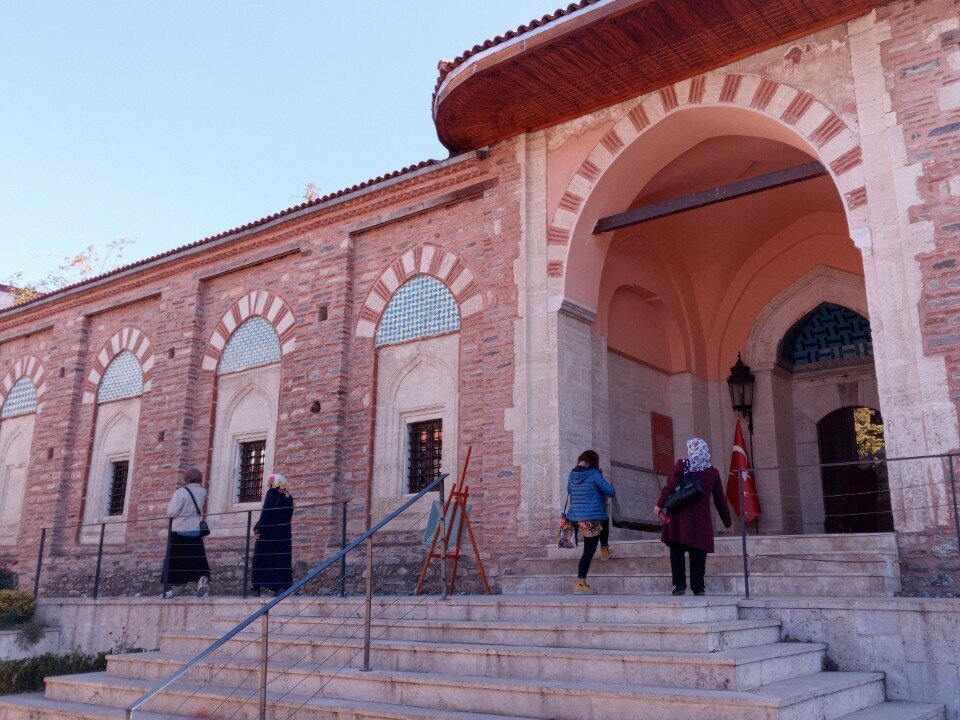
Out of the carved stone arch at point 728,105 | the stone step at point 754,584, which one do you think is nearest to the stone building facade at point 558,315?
the carved stone arch at point 728,105

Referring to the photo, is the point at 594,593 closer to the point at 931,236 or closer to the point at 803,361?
the point at 931,236

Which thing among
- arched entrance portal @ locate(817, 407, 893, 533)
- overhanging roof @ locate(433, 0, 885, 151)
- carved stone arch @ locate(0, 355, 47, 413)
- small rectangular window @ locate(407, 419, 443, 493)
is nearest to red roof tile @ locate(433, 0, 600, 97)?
overhanging roof @ locate(433, 0, 885, 151)

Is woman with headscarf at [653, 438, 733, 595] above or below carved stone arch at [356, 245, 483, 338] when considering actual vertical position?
below

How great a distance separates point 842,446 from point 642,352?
10.0 ft

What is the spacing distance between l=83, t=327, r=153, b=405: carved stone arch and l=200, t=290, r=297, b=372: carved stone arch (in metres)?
1.40

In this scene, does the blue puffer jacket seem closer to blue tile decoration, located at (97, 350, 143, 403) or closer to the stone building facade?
the stone building facade

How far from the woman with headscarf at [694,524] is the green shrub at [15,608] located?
29.5 feet

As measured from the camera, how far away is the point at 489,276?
10.5m

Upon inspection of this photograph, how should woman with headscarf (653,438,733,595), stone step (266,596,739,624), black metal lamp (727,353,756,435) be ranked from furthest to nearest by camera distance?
black metal lamp (727,353,756,435) < woman with headscarf (653,438,733,595) < stone step (266,596,739,624)

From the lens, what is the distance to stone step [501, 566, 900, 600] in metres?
6.67

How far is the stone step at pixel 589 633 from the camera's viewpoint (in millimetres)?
5590

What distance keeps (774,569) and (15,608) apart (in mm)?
9660

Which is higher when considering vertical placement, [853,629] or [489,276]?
[489,276]

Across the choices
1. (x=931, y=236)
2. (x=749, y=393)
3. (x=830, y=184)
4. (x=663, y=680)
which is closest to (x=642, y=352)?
(x=749, y=393)
